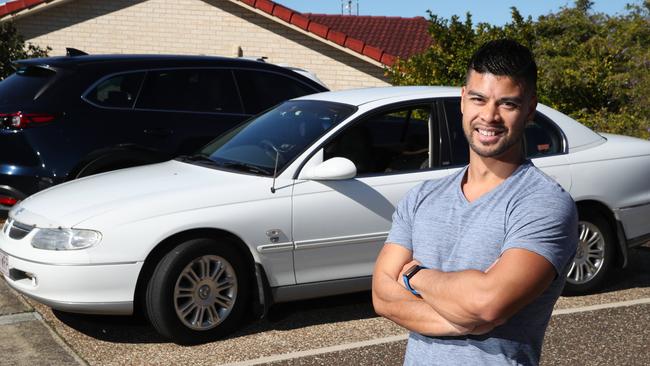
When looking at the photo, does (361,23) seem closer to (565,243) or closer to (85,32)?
(85,32)

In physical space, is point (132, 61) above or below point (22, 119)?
above

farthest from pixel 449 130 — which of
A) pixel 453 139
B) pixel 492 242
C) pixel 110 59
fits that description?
pixel 492 242

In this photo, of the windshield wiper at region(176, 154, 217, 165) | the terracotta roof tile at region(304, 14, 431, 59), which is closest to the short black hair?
the windshield wiper at region(176, 154, 217, 165)

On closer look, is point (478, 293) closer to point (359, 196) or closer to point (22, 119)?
point (359, 196)

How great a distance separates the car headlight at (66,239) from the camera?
542cm

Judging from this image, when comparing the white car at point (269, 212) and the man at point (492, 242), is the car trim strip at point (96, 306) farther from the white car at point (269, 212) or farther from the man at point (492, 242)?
the man at point (492, 242)

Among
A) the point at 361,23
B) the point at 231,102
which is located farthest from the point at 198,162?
the point at 361,23

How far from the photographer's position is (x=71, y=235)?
215 inches

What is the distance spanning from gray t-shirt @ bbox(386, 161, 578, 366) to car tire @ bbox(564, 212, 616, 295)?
15.5ft

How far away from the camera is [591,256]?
694cm

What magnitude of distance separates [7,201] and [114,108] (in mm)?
1218

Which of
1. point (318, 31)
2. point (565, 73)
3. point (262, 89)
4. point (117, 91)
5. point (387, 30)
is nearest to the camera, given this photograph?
point (117, 91)

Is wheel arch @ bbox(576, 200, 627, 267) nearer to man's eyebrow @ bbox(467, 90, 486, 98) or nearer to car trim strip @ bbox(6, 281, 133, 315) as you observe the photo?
car trim strip @ bbox(6, 281, 133, 315)

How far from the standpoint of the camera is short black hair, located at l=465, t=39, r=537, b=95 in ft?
7.59
